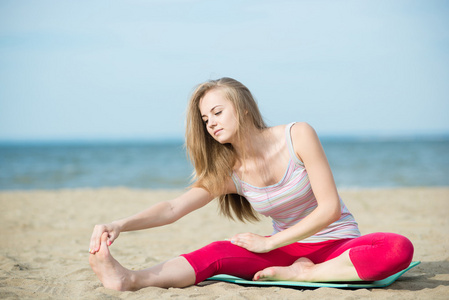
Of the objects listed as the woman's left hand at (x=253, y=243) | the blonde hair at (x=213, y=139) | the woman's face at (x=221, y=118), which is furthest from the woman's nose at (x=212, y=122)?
the woman's left hand at (x=253, y=243)

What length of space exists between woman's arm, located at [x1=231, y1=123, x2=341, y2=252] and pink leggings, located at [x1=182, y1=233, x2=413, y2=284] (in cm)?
16

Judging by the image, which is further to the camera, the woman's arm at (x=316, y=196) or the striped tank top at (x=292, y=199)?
the striped tank top at (x=292, y=199)

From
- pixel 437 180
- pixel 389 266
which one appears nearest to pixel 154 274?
pixel 389 266

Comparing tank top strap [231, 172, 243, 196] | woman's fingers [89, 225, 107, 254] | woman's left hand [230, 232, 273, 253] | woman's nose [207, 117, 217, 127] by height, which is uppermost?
woman's nose [207, 117, 217, 127]

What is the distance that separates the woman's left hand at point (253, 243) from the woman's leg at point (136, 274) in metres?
0.38

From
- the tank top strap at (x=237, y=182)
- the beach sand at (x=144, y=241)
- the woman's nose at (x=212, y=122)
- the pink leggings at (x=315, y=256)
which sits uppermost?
the woman's nose at (x=212, y=122)

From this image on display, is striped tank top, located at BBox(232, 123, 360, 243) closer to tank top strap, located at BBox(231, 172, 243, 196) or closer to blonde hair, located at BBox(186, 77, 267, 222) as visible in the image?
tank top strap, located at BBox(231, 172, 243, 196)

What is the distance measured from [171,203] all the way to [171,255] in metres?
1.55

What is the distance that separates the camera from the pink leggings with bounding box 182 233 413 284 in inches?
108

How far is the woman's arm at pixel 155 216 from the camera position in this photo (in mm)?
2832

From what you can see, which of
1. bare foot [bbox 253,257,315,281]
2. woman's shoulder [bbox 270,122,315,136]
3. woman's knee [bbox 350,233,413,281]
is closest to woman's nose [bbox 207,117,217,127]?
woman's shoulder [bbox 270,122,315,136]

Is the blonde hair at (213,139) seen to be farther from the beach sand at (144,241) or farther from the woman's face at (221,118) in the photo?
the beach sand at (144,241)

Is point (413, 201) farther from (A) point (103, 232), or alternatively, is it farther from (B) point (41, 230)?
(A) point (103, 232)

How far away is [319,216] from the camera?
281 centimetres
